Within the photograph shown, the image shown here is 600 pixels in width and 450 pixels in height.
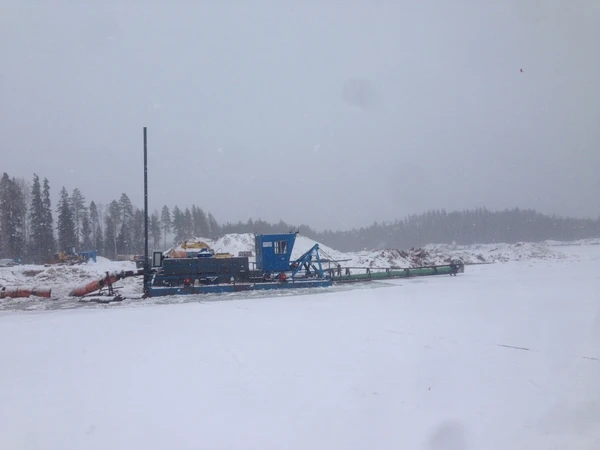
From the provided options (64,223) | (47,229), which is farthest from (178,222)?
(47,229)

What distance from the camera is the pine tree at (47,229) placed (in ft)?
152

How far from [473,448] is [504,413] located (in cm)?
102

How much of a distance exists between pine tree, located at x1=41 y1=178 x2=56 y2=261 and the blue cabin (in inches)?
1199

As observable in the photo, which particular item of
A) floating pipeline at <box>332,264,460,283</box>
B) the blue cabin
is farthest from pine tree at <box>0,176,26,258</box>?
floating pipeline at <box>332,264,460,283</box>

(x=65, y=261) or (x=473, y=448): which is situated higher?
(x=65, y=261)

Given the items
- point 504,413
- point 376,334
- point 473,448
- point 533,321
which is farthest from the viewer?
point 533,321

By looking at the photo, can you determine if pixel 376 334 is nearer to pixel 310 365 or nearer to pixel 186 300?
pixel 310 365

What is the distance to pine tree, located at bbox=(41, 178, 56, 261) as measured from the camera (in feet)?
152

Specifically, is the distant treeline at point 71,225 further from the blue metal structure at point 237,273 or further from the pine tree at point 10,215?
the blue metal structure at point 237,273

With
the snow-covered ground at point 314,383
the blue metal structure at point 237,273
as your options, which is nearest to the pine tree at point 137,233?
the blue metal structure at point 237,273

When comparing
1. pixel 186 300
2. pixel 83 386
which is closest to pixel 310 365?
pixel 83 386

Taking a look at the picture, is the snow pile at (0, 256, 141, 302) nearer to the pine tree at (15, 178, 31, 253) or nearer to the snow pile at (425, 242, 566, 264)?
the pine tree at (15, 178, 31, 253)

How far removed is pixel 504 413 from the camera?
219 inches

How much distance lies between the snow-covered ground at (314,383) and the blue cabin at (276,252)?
13.5 m
